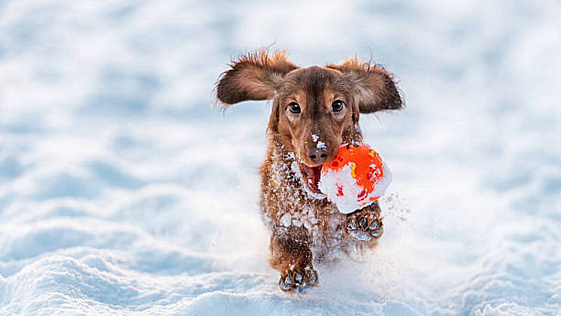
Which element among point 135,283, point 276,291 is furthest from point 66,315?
point 276,291

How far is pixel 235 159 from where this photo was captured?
4930 millimetres

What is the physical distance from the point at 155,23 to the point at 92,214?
4417 millimetres

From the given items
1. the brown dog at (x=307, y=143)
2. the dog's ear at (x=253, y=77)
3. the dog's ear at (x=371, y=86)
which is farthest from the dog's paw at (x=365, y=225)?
the dog's ear at (x=253, y=77)

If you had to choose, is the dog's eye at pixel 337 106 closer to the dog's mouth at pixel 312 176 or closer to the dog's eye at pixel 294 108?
the dog's eye at pixel 294 108

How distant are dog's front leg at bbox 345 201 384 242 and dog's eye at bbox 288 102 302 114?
0.61 metres

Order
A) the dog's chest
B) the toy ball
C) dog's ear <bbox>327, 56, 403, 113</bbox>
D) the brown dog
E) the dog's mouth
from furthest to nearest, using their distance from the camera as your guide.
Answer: dog's ear <bbox>327, 56, 403, 113</bbox>, the dog's chest, the dog's mouth, the brown dog, the toy ball

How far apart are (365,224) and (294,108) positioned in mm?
725

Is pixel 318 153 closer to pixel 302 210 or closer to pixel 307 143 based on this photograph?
pixel 307 143

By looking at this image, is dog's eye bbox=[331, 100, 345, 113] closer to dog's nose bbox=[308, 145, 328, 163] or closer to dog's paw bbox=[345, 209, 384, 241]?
dog's nose bbox=[308, 145, 328, 163]

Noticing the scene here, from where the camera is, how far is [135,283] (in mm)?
3193

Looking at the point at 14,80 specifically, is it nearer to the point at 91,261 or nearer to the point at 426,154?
the point at 91,261

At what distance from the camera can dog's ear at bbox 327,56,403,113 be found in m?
3.39

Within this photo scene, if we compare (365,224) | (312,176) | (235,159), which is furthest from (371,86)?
(235,159)

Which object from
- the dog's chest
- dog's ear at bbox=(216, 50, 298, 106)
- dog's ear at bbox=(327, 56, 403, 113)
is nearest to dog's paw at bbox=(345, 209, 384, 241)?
the dog's chest
